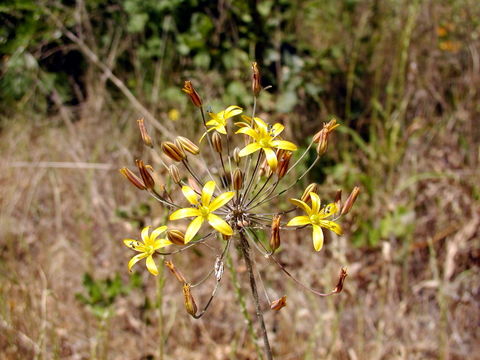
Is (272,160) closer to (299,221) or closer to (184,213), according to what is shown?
(299,221)

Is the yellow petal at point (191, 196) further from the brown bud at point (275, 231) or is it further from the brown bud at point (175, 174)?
the brown bud at point (275, 231)

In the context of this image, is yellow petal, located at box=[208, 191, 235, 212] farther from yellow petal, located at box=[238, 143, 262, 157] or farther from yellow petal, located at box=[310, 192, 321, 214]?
yellow petal, located at box=[310, 192, 321, 214]

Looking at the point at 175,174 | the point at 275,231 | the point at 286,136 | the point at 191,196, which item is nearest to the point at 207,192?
the point at 191,196

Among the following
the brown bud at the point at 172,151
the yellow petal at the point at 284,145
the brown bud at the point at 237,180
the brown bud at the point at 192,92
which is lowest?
the brown bud at the point at 237,180

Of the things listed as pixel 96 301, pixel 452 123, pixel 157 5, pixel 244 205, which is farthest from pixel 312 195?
pixel 157 5

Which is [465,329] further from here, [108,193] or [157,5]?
[157,5]

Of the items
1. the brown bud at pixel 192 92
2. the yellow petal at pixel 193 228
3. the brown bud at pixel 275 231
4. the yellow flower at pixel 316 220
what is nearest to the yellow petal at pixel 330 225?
the yellow flower at pixel 316 220
